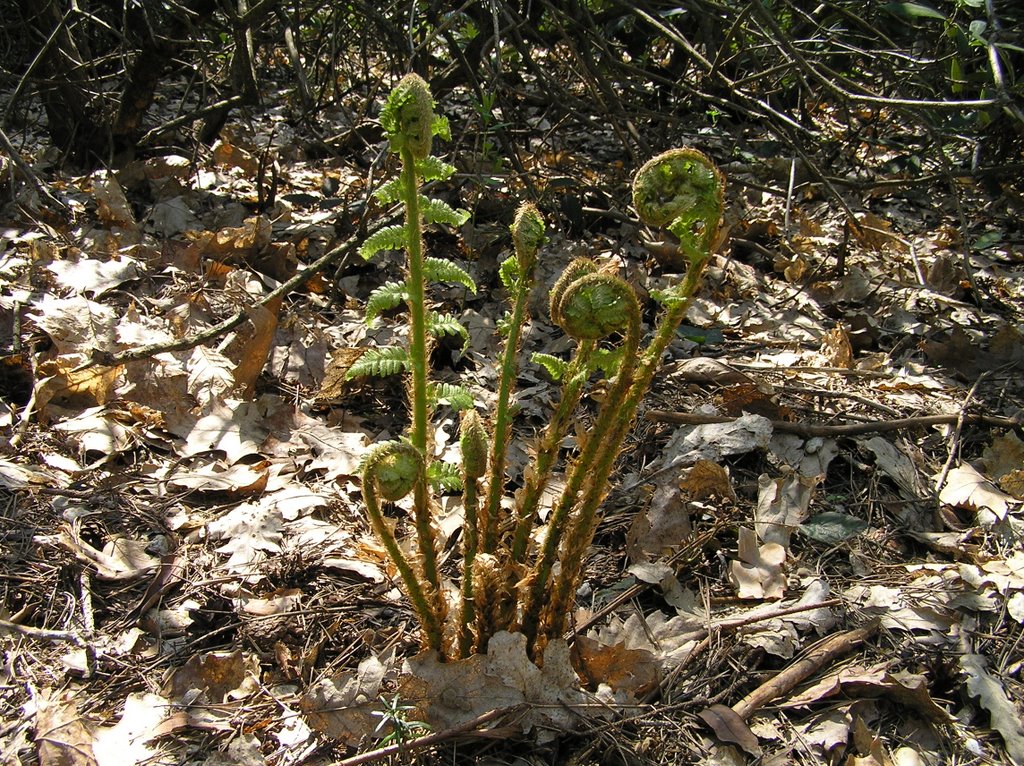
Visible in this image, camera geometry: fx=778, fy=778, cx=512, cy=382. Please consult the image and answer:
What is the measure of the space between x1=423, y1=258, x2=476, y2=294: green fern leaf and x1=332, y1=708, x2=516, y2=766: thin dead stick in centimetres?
96

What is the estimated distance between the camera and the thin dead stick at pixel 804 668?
6.35ft

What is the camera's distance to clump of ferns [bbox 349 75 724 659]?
4.75ft

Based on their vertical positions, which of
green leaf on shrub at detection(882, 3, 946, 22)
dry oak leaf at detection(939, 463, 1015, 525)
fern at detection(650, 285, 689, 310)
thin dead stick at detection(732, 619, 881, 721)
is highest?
fern at detection(650, 285, 689, 310)

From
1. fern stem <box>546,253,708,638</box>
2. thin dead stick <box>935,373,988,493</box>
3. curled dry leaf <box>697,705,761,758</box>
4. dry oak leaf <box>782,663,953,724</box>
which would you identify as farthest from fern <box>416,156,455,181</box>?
thin dead stick <box>935,373,988,493</box>

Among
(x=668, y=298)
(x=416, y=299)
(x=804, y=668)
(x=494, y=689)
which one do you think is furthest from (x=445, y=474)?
(x=804, y=668)

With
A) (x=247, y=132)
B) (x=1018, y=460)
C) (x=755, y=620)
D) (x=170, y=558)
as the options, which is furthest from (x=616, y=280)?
(x=247, y=132)

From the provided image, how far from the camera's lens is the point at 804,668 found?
202 cm

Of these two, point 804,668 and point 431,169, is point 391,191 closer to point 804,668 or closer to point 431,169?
point 431,169

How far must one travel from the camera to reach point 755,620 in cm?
209

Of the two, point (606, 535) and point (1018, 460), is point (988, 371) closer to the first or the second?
point (1018, 460)

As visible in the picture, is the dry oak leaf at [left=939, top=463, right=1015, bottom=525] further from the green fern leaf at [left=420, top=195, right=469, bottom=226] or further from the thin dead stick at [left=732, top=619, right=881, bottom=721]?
the green fern leaf at [left=420, top=195, right=469, bottom=226]

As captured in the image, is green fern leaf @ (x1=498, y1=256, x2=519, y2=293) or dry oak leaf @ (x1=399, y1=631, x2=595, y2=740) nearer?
green fern leaf @ (x1=498, y1=256, x2=519, y2=293)

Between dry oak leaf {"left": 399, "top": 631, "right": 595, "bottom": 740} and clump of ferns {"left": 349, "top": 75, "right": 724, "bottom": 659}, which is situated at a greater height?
clump of ferns {"left": 349, "top": 75, "right": 724, "bottom": 659}

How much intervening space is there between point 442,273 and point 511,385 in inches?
11.4
